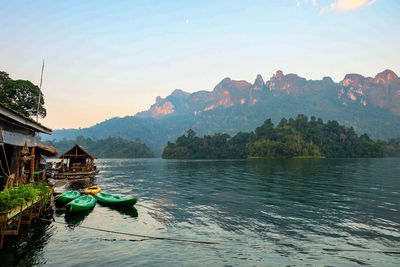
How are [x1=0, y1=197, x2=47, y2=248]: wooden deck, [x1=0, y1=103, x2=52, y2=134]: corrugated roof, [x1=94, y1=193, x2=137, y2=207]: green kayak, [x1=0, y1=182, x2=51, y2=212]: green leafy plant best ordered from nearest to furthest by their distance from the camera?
1. [x1=0, y1=182, x2=51, y2=212]: green leafy plant
2. [x1=0, y1=197, x2=47, y2=248]: wooden deck
3. [x1=0, y1=103, x2=52, y2=134]: corrugated roof
4. [x1=94, y1=193, x2=137, y2=207]: green kayak

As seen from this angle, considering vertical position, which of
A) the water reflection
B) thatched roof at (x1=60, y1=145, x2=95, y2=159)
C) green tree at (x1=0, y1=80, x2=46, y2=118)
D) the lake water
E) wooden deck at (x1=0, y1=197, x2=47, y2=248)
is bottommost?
the water reflection

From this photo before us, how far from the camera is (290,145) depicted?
6506 inches

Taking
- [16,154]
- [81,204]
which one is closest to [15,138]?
[16,154]

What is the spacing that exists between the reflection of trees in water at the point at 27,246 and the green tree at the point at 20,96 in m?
52.1

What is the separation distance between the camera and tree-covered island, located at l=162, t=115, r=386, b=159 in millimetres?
167125

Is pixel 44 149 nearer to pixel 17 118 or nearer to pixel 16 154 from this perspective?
pixel 16 154

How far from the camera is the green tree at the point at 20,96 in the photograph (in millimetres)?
57219

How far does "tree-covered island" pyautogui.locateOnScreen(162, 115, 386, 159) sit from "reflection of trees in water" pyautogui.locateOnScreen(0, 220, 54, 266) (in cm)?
15955

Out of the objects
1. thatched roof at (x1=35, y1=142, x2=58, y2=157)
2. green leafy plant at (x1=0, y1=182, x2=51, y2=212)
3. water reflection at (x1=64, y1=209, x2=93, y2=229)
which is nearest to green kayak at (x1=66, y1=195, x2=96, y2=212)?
water reflection at (x1=64, y1=209, x2=93, y2=229)

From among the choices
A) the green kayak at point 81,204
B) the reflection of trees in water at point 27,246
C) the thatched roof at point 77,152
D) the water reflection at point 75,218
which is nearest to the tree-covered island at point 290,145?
the thatched roof at point 77,152

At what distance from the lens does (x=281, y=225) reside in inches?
682

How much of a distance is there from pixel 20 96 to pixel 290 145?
5831 inches

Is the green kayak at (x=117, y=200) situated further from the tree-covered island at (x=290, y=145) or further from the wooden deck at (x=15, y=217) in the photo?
the tree-covered island at (x=290, y=145)

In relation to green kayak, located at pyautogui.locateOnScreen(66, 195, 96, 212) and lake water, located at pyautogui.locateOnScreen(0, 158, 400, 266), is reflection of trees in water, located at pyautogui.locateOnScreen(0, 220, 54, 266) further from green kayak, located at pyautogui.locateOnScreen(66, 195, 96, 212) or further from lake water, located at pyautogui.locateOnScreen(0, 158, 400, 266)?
green kayak, located at pyautogui.locateOnScreen(66, 195, 96, 212)
